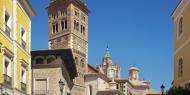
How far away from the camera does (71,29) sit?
291 ft

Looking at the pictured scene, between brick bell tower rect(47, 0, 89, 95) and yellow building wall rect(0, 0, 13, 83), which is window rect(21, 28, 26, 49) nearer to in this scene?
yellow building wall rect(0, 0, 13, 83)

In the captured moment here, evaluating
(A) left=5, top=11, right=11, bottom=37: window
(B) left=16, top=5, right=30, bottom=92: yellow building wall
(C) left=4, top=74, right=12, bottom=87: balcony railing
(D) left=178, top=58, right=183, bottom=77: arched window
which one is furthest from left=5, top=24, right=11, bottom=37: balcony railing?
(D) left=178, top=58, right=183, bottom=77: arched window

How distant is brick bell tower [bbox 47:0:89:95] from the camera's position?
87.8 meters

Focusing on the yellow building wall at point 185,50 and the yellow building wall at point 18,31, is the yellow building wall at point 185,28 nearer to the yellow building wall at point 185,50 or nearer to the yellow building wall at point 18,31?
the yellow building wall at point 185,50

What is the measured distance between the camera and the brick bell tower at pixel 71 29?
288 ft

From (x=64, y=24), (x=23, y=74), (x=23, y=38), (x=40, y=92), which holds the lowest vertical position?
(x=40, y=92)

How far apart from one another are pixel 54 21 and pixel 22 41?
69728 mm

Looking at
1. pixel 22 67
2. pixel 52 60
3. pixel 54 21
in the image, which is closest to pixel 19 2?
pixel 22 67

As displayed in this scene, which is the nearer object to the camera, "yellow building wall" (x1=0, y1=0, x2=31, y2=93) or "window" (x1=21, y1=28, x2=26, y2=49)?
"yellow building wall" (x1=0, y1=0, x2=31, y2=93)

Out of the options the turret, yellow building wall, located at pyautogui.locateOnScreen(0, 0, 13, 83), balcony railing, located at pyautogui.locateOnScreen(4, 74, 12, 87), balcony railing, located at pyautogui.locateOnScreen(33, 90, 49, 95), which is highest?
the turret

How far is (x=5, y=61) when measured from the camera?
859 inches

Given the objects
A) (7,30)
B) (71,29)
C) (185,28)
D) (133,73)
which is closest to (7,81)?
(7,30)

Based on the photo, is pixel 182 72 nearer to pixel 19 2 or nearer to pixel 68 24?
pixel 19 2

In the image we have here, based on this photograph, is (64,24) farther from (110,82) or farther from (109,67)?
(109,67)
